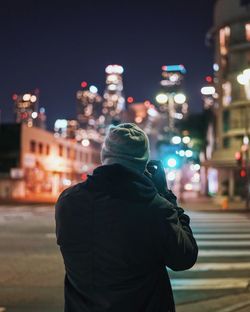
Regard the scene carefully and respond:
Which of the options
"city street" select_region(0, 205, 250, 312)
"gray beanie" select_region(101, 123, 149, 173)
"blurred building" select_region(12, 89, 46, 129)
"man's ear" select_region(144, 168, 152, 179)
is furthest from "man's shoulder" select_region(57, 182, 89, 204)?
"blurred building" select_region(12, 89, 46, 129)

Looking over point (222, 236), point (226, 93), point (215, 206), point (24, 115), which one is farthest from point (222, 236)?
point (24, 115)

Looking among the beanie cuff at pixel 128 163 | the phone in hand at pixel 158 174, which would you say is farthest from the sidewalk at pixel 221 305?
the beanie cuff at pixel 128 163

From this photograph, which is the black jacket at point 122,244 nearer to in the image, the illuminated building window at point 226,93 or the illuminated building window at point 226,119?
the illuminated building window at point 226,93

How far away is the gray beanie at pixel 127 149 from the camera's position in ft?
8.28

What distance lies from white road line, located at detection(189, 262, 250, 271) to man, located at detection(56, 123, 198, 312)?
26.4 ft

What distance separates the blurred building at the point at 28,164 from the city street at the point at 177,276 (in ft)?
117

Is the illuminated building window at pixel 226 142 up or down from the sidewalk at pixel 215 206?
up

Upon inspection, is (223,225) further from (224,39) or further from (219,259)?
(224,39)

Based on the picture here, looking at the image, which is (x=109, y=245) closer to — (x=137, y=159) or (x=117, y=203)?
(x=117, y=203)

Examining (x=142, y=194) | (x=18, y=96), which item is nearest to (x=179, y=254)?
(x=142, y=194)

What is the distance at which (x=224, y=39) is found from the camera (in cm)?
5209

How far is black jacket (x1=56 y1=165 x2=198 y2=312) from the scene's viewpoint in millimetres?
2320

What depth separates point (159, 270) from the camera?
2.40m

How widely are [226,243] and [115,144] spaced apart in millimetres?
12100
